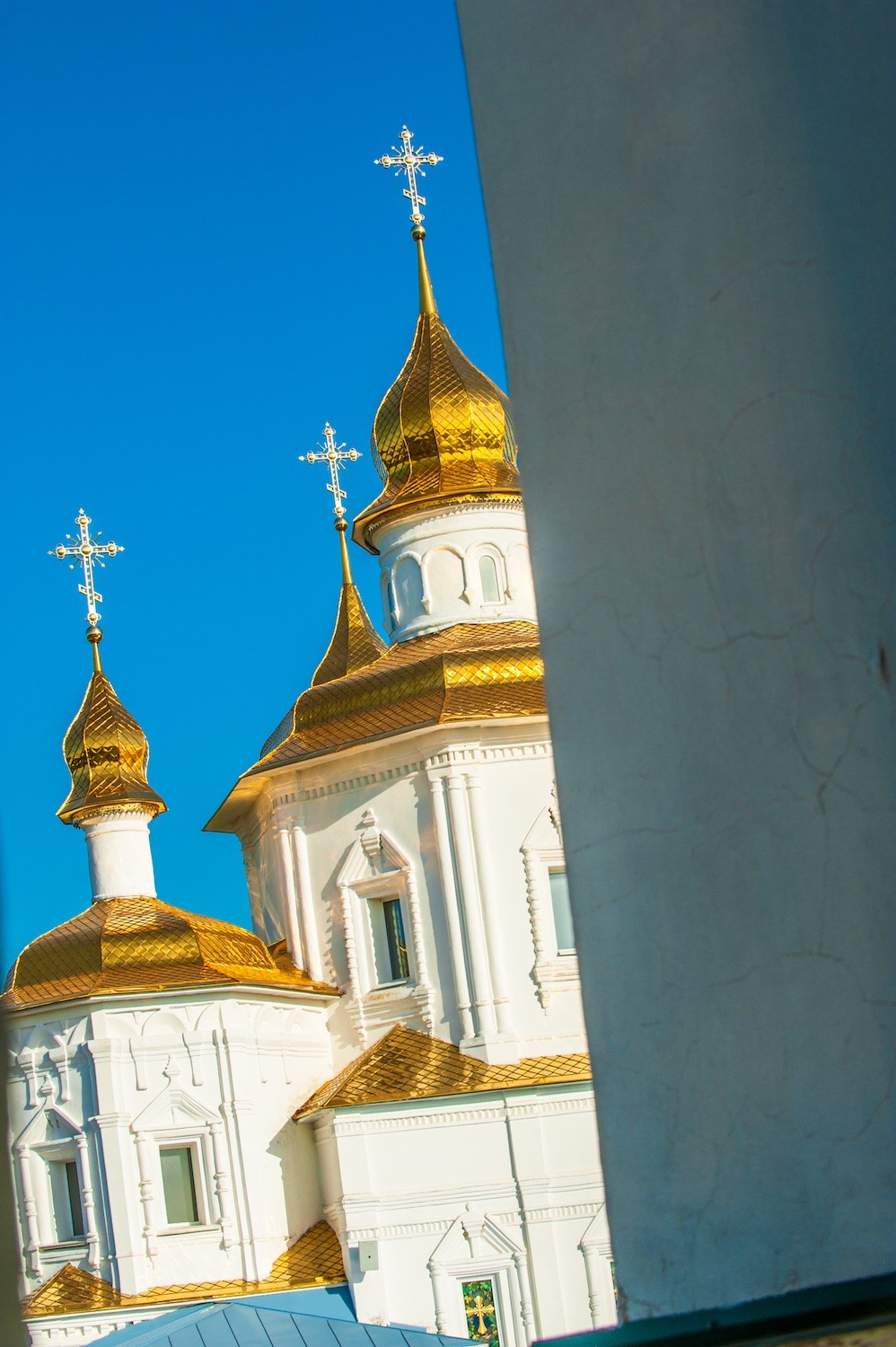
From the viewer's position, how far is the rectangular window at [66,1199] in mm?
18906

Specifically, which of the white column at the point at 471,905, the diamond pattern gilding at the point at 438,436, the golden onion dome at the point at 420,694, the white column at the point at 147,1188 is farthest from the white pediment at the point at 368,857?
the diamond pattern gilding at the point at 438,436

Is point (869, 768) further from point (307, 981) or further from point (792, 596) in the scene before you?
point (307, 981)

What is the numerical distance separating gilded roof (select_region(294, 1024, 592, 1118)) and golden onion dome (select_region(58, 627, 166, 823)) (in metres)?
4.78

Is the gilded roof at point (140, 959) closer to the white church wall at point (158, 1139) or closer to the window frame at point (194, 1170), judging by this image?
the white church wall at point (158, 1139)

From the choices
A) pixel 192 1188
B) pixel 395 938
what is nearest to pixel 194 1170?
pixel 192 1188

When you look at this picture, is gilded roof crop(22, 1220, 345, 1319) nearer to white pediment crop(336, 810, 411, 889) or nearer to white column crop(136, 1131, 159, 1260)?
white column crop(136, 1131, 159, 1260)

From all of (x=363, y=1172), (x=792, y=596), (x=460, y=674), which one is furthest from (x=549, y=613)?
(x=460, y=674)

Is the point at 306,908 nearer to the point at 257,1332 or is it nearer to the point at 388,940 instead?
the point at 388,940

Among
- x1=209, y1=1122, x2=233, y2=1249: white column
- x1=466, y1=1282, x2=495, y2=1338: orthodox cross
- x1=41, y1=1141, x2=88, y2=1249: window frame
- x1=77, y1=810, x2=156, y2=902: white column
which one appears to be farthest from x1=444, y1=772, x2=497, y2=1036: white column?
x1=41, y1=1141, x2=88, y2=1249: window frame

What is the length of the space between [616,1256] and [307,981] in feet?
63.6

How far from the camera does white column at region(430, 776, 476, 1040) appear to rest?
64.4ft

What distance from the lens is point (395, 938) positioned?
20672mm

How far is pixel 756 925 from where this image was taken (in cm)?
151

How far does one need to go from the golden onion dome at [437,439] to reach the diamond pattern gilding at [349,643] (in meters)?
2.46
